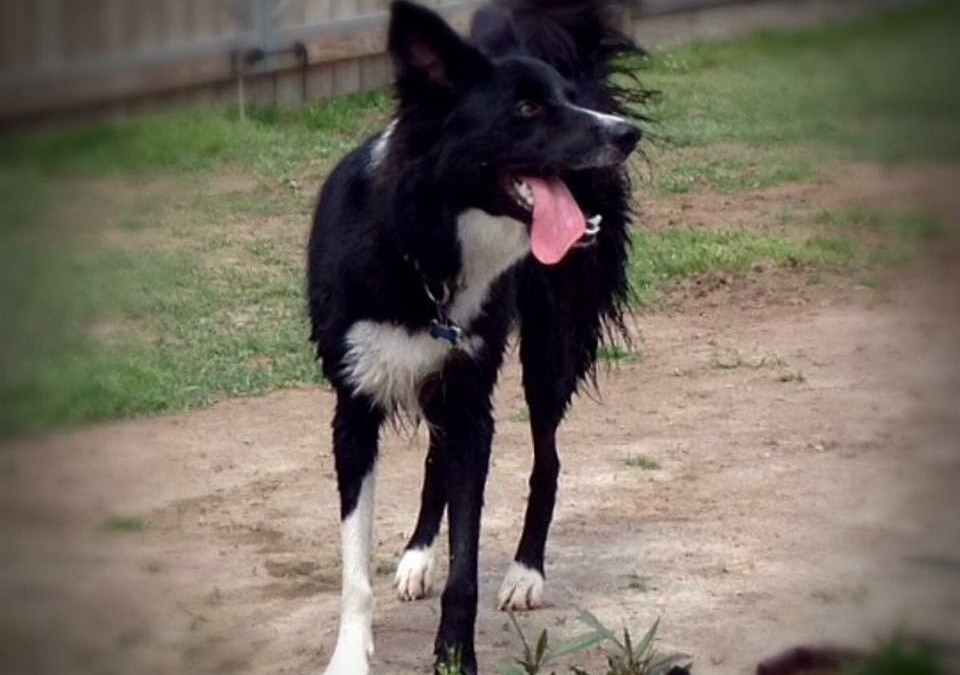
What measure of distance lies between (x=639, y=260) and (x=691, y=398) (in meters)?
1.83

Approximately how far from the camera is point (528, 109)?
3.80m

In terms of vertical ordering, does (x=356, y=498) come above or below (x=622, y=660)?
above

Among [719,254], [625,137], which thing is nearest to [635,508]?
[625,137]

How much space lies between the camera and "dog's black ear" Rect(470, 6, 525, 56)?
4152 mm

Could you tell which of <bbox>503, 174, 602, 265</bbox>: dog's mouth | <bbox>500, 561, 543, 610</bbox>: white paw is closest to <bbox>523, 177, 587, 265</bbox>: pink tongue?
<bbox>503, 174, 602, 265</bbox>: dog's mouth

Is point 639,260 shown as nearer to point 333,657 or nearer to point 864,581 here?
point 333,657

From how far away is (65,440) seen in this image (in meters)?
1.50

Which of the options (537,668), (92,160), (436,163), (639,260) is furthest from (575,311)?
(92,160)

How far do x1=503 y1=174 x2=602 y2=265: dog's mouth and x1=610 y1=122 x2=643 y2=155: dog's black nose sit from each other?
179 mm

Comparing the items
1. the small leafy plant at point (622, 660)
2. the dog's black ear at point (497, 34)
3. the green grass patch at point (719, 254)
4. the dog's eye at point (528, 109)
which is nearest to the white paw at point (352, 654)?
the small leafy plant at point (622, 660)

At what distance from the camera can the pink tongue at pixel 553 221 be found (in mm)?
3768

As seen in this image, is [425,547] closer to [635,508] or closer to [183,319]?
[635,508]

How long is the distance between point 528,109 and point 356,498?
106cm

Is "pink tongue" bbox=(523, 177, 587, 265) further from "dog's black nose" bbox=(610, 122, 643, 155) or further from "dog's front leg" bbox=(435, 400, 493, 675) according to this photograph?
"dog's front leg" bbox=(435, 400, 493, 675)
